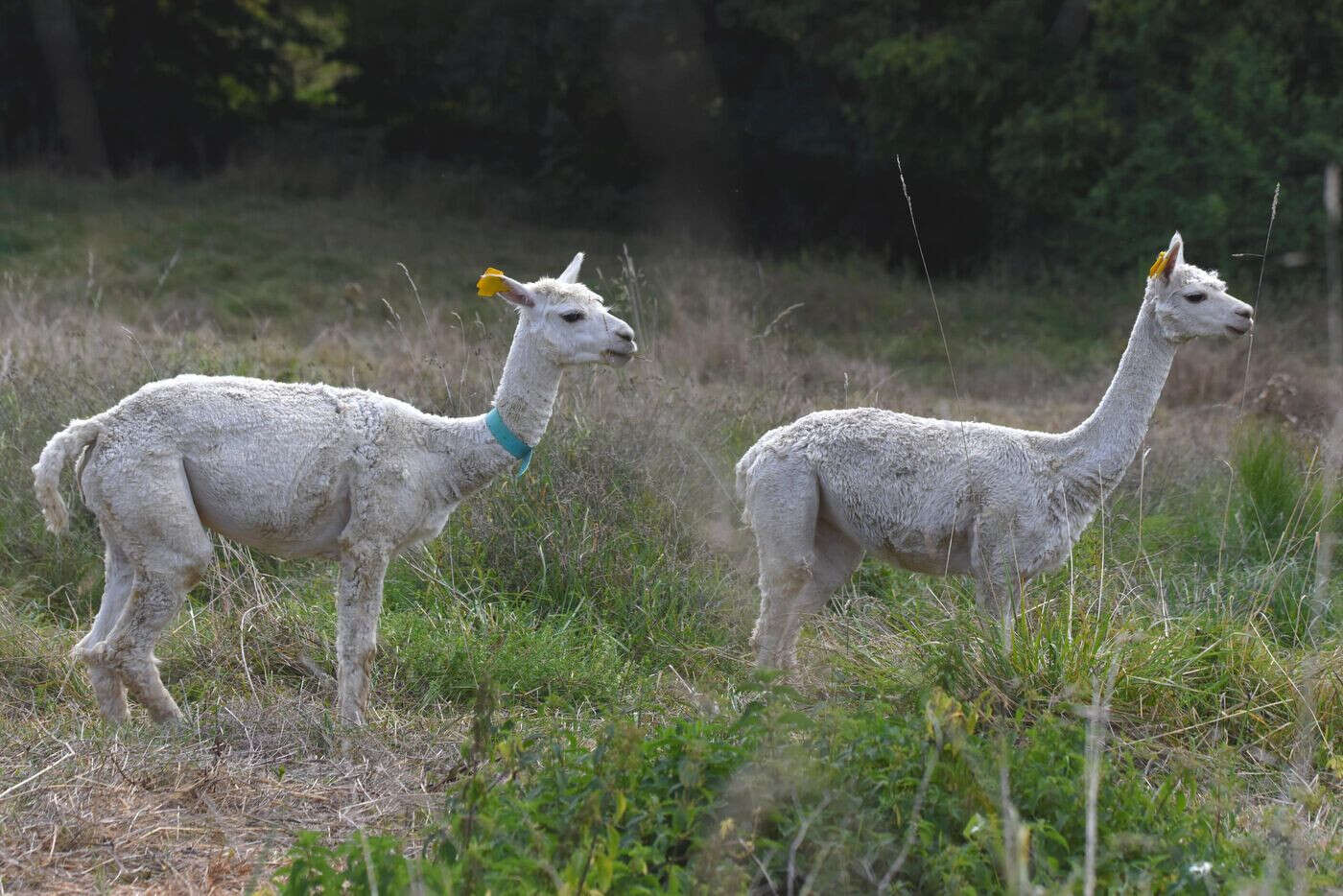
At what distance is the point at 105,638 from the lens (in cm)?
566

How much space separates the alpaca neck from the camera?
5.99 m

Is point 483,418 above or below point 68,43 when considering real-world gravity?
below

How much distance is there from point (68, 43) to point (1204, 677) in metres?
22.4

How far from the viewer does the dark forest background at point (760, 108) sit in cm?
1738

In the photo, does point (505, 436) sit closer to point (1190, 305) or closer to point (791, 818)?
point (791, 818)

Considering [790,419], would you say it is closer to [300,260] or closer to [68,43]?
[300,260]

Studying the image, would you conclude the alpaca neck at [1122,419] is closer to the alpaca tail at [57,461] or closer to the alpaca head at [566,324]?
the alpaca head at [566,324]

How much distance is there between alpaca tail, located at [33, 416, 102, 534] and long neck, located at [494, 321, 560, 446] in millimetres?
1652

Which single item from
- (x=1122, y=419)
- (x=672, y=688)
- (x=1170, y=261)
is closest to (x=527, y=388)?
(x=672, y=688)

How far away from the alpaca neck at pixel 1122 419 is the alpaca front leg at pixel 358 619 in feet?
9.74

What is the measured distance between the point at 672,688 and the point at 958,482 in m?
1.49

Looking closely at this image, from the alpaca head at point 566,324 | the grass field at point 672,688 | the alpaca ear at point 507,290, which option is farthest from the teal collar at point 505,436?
the grass field at point 672,688

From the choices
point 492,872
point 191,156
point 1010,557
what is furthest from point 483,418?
point 191,156

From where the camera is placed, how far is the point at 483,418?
6059mm
